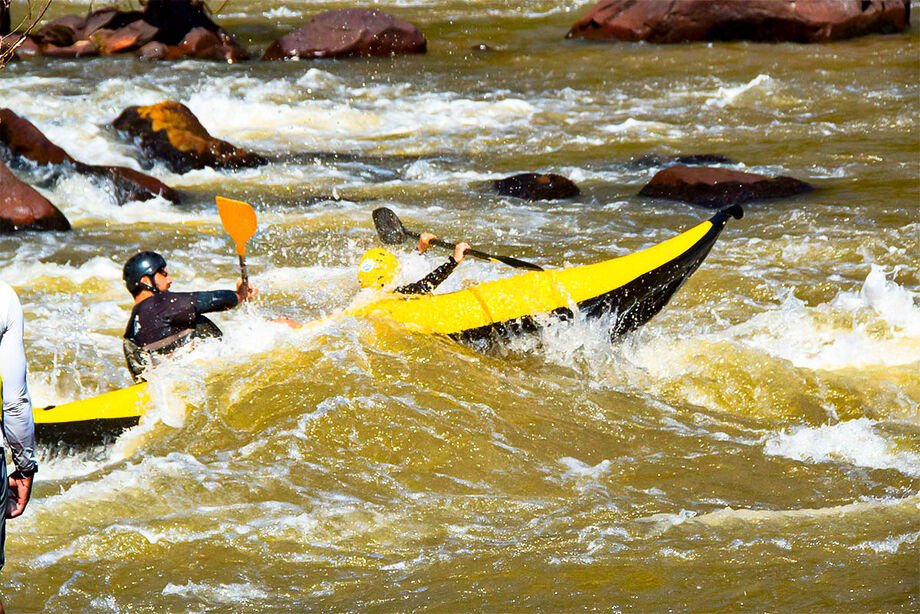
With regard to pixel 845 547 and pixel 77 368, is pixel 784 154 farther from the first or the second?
pixel 845 547

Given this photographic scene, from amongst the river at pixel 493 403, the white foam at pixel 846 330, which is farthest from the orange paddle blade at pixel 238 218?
the white foam at pixel 846 330

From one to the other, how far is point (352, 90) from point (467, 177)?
157 inches

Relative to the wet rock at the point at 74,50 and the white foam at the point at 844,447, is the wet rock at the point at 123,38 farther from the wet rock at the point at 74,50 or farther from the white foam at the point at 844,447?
the white foam at the point at 844,447

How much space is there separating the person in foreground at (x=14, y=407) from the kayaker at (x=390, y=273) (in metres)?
3.09

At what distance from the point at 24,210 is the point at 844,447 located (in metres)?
6.16

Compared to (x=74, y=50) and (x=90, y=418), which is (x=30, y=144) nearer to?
(x=90, y=418)

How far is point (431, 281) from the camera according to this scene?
6.05 m

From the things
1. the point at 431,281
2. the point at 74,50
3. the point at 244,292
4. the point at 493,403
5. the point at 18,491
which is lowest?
the point at 493,403

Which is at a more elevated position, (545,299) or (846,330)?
(545,299)

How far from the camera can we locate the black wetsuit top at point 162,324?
5516 mm

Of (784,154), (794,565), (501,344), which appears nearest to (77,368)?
(501,344)

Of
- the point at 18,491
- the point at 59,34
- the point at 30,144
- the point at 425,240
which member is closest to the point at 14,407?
the point at 18,491

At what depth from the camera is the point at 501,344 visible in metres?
6.04

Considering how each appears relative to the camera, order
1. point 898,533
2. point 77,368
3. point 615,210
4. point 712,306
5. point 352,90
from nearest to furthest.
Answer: point 898,533 < point 77,368 < point 712,306 < point 615,210 < point 352,90
